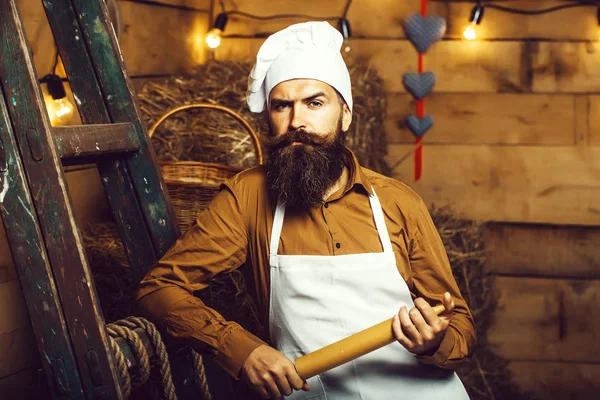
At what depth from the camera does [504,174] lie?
3.62m

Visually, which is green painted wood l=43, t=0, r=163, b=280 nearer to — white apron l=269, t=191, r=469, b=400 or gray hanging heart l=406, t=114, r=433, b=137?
white apron l=269, t=191, r=469, b=400

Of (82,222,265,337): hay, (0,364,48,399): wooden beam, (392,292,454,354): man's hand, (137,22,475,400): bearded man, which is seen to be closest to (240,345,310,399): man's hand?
(137,22,475,400): bearded man

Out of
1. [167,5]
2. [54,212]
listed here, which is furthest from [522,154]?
[54,212]

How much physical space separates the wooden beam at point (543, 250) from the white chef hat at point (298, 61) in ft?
6.09

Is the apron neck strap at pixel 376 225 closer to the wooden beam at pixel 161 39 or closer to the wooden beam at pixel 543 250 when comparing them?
the wooden beam at pixel 161 39

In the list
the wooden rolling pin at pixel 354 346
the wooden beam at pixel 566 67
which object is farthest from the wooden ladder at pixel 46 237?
the wooden beam at pixel 566 67

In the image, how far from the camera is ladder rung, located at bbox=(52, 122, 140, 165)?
60.2 inches

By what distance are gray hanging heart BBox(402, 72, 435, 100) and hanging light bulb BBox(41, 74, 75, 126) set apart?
1.72 metres

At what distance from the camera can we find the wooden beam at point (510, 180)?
3.56m

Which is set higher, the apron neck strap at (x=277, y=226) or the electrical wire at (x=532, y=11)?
the electrical wire at (x=532, y=11)

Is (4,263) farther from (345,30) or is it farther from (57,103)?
(345,30)

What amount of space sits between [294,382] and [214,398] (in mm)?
433

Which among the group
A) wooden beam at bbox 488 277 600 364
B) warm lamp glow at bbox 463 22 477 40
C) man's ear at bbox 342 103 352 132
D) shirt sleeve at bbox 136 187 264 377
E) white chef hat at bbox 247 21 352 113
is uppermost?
A: warm lamp glow at bbox 463 22 477 40

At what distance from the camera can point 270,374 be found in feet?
5.20
